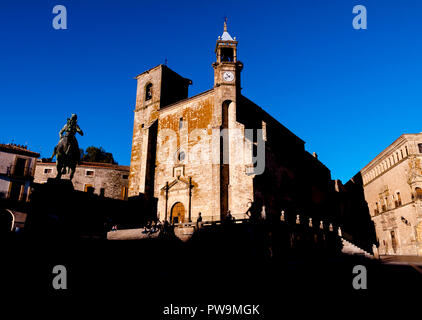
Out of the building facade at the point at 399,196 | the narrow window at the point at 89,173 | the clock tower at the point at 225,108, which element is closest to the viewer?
the clock tower at the point at 225,108

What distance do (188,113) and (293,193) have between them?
13.4 metres

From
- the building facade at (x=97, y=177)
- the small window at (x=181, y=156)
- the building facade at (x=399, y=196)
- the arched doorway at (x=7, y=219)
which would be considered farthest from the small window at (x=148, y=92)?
the building facade at (x=399, y=196)

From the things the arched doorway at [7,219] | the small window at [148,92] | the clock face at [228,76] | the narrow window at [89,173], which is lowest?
the arched doorway at [7,219]

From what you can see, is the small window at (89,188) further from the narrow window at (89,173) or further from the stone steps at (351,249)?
the stone steps at (351,249)

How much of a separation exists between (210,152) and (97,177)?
19288 mm

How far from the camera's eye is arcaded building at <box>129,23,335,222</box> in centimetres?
2281

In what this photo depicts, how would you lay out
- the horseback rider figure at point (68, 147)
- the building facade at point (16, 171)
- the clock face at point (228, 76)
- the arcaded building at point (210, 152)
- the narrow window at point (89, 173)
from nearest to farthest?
the horseback rider figure at point (68, 147) → the arcaded building at point (210, 152) → the clock face at point (228, 76) → the building facade at point (16, 171) → the narrow window at point (89, 173)

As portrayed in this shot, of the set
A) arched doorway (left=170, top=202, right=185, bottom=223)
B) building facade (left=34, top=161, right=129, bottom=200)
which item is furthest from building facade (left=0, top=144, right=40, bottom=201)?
arched doorway (left=170, top=202, right=185, bottom=223)

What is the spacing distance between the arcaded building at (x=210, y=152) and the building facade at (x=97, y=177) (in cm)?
909

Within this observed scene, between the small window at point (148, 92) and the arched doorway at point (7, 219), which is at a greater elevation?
the small window at point (148, 92)

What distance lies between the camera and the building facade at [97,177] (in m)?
36.8

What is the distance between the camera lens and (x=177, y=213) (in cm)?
2500

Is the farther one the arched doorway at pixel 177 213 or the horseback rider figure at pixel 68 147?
the arched doorway at pixel 177 213
